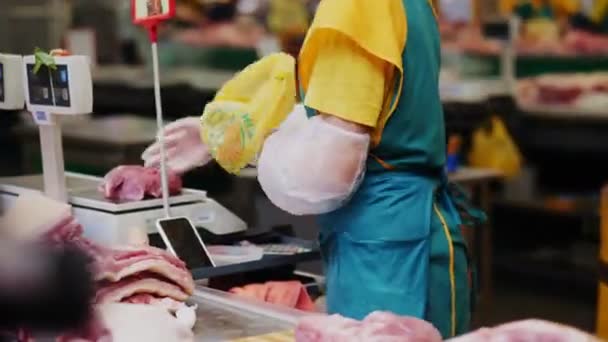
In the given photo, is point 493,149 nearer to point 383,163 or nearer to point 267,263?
→ point 267,263

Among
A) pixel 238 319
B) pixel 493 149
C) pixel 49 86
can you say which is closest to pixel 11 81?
pixel 49 86

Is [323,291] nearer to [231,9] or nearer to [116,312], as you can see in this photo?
[116,312]

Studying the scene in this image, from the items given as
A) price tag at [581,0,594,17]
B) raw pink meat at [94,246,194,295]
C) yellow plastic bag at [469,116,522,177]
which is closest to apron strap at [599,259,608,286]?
raw pink meat at [94,246,194,295]

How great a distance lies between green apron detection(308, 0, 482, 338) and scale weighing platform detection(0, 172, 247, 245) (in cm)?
40

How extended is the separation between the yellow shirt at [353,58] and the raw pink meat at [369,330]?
41 centimetres

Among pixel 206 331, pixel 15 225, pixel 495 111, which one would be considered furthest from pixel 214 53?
pixel 15 225

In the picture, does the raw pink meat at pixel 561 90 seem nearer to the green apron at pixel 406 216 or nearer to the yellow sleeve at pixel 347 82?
the green apron at pixel 406 216

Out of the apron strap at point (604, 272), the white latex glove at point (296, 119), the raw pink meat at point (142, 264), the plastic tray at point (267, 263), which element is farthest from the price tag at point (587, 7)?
the raw pink meat at point (142, 264)

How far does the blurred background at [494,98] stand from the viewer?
543 centimetres

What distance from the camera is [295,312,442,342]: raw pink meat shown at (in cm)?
153

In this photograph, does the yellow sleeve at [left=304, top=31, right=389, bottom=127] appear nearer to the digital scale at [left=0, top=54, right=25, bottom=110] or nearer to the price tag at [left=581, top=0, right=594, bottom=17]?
the digital scale at [left=0, top=54, right=25, bottom=110]

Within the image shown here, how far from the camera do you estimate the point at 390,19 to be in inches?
75.3

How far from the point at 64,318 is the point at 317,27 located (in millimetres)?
1297

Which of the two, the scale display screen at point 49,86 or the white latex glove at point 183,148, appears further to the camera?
the white latex glove at point 183,148
